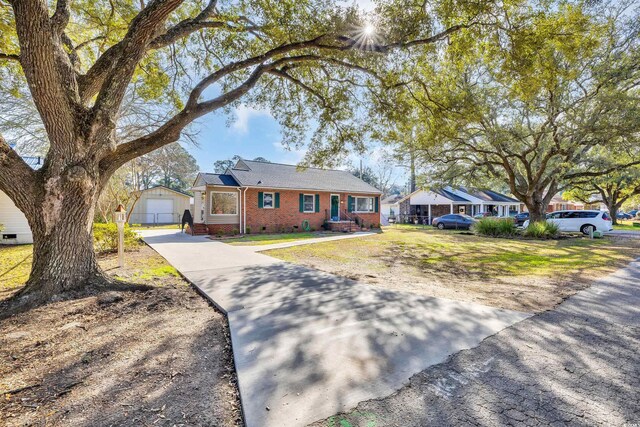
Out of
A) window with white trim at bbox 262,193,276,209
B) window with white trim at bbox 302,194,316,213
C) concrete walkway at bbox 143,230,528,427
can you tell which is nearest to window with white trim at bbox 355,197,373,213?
window with white trim at bbox 302,194,316,213

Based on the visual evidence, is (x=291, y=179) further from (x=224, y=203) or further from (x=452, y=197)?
(x=452, y=197)

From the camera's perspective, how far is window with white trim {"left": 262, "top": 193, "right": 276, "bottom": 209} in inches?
682

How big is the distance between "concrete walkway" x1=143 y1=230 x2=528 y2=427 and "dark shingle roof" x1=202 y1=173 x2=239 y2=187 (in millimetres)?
10761

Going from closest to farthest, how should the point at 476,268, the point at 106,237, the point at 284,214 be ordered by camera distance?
the point at 476,268 < the point at 106,237 < the point at 284,214

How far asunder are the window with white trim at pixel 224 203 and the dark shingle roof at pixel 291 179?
100cm

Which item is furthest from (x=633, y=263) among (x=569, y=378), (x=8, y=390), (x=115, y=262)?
(x=115, y=262)

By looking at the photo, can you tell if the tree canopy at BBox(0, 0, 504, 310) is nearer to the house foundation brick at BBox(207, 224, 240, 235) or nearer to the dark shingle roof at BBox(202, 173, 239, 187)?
the dark shingle roof at BBox(202, 173, 239, 187)

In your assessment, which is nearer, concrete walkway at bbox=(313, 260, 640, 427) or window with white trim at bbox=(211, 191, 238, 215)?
concrete walkway at bbox=(313, 260, 640, 427)

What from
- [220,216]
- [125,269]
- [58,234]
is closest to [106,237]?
[125,269]

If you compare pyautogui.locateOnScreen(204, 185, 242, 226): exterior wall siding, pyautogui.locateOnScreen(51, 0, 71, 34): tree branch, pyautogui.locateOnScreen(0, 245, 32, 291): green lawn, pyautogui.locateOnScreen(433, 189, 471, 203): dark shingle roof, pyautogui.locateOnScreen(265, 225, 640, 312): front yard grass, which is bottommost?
pyautogui.locateOnScreen(265, 225, 640, 312): front yard grass

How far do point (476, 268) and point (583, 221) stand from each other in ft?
49.5

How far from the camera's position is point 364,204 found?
2169cm

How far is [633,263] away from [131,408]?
11.6m

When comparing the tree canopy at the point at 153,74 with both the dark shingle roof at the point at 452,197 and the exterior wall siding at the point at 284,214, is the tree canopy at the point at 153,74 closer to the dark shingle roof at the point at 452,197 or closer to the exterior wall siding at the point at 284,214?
the exterior wall siding at the point at 284,214
